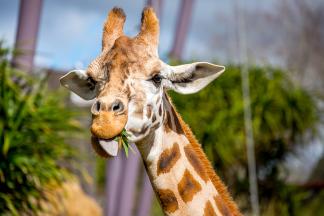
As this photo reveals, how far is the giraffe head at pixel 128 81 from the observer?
4.04 meters

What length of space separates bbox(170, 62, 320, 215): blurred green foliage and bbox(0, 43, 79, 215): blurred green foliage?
382 cm

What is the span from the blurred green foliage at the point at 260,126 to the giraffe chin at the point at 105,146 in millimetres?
7880

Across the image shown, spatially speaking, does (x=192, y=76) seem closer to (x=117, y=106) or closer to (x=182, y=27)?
(x=117, y=106)

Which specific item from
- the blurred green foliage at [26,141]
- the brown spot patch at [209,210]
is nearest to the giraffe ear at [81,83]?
the brown spot patch at [209,210]

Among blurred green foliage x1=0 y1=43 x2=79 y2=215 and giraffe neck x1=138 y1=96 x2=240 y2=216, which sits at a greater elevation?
giraffe neck x1=138 y1=96 x2=240 y2=216

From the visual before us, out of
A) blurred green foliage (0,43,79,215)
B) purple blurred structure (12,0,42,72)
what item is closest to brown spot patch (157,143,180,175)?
blurred green foliage (0,43,79,215)

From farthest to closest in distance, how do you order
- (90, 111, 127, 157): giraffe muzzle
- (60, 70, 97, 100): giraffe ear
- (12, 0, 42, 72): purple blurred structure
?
1. (12, 0, 42, 72): purple blurred structure
2. (60, 70, 97, 100): giraffe ear
3. (90, 111, 127, 157): giraffe muzzle

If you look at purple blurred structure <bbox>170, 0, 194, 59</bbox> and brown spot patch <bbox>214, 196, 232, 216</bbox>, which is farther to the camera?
purple blurred structure <bbox>170, 0, 194, 59</bbox>

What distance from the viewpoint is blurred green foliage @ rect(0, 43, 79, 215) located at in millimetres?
7911

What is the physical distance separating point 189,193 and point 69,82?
0.93 meters

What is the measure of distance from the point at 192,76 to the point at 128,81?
0.44 meters

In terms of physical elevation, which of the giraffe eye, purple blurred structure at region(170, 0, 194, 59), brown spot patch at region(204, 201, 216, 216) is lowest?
brown spot patch at region(204, 201, 216, 216)

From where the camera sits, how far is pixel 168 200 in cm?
430

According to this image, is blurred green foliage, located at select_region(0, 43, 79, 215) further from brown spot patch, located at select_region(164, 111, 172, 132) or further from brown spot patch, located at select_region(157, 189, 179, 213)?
brown spot patch, located at select_region(157, 189, 179, 213)
